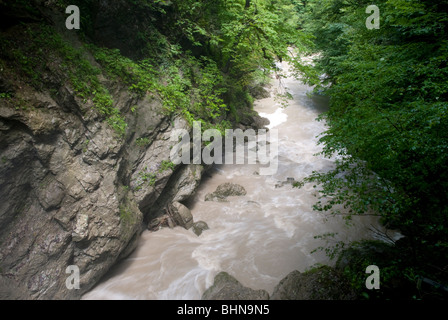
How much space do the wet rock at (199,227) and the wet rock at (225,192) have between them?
143 centimetres

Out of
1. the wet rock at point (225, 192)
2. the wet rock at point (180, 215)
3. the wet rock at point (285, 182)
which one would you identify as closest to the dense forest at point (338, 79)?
the wet rock at point (285, 182)

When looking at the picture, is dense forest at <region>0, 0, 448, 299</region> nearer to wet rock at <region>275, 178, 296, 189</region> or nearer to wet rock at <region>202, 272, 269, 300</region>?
wet rock at <region>275, 178, 296, 189</region>

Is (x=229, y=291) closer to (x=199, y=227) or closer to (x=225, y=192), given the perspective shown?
(x=199, y=227)

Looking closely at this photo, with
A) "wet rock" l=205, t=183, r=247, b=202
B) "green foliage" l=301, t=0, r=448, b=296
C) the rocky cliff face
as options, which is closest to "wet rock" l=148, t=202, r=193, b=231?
the rocky cliff face

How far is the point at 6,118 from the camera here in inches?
181

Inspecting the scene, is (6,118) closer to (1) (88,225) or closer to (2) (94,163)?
(2) (94,163)

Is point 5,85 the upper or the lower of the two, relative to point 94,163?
upper

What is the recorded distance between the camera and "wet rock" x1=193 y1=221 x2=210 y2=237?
23.6 ft

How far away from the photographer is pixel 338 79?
7.53m

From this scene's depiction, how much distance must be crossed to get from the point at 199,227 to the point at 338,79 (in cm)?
644

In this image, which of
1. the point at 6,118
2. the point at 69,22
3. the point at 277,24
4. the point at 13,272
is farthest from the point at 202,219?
the point at 277,24

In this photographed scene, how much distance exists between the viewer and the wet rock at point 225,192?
8.79 meters

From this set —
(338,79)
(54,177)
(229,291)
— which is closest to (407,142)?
(229,291)
